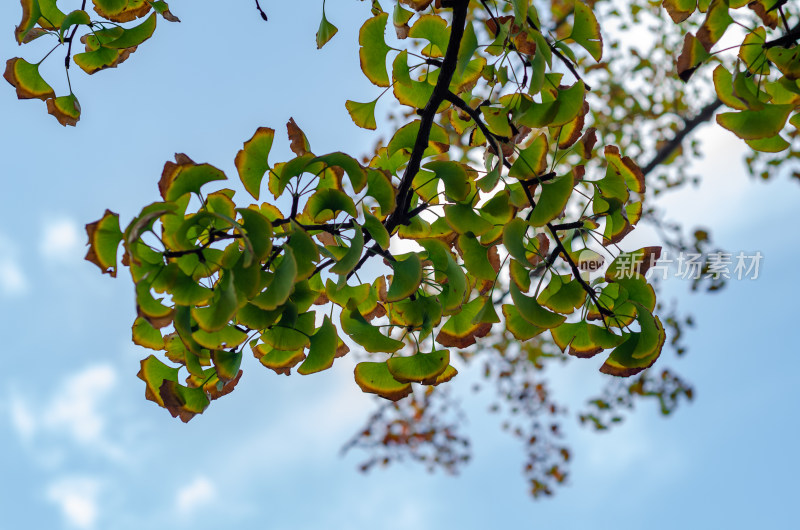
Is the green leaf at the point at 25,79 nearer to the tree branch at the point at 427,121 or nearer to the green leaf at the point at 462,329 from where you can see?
the tree branch at the point at 427,121

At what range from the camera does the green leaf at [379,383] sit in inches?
47.4

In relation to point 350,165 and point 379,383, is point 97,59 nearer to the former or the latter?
point 350,165

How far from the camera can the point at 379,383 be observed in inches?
47.6

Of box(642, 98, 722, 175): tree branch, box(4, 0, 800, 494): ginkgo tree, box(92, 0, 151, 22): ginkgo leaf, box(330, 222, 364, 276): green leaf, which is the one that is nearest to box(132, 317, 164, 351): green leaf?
box(4, 0, 800, 494): ginkgo tree

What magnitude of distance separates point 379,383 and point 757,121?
862 mm

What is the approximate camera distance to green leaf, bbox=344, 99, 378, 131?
1.38 meters

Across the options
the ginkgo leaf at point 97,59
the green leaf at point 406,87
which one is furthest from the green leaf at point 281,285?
the ginkgo leaf at point 97,59

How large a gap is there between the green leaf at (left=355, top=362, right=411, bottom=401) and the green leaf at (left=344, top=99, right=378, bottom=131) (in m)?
0.56

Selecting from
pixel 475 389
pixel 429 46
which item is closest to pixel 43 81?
pixel 429 46

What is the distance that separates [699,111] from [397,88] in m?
3.57

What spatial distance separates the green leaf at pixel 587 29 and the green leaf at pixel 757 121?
0.99 feet

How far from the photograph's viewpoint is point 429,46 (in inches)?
51.9

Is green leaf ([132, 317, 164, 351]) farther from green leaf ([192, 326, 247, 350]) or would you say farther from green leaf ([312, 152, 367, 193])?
green leaf ([312, 152, 367, 193])

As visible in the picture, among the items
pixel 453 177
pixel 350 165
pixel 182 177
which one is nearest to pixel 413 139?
pixel 453 177
